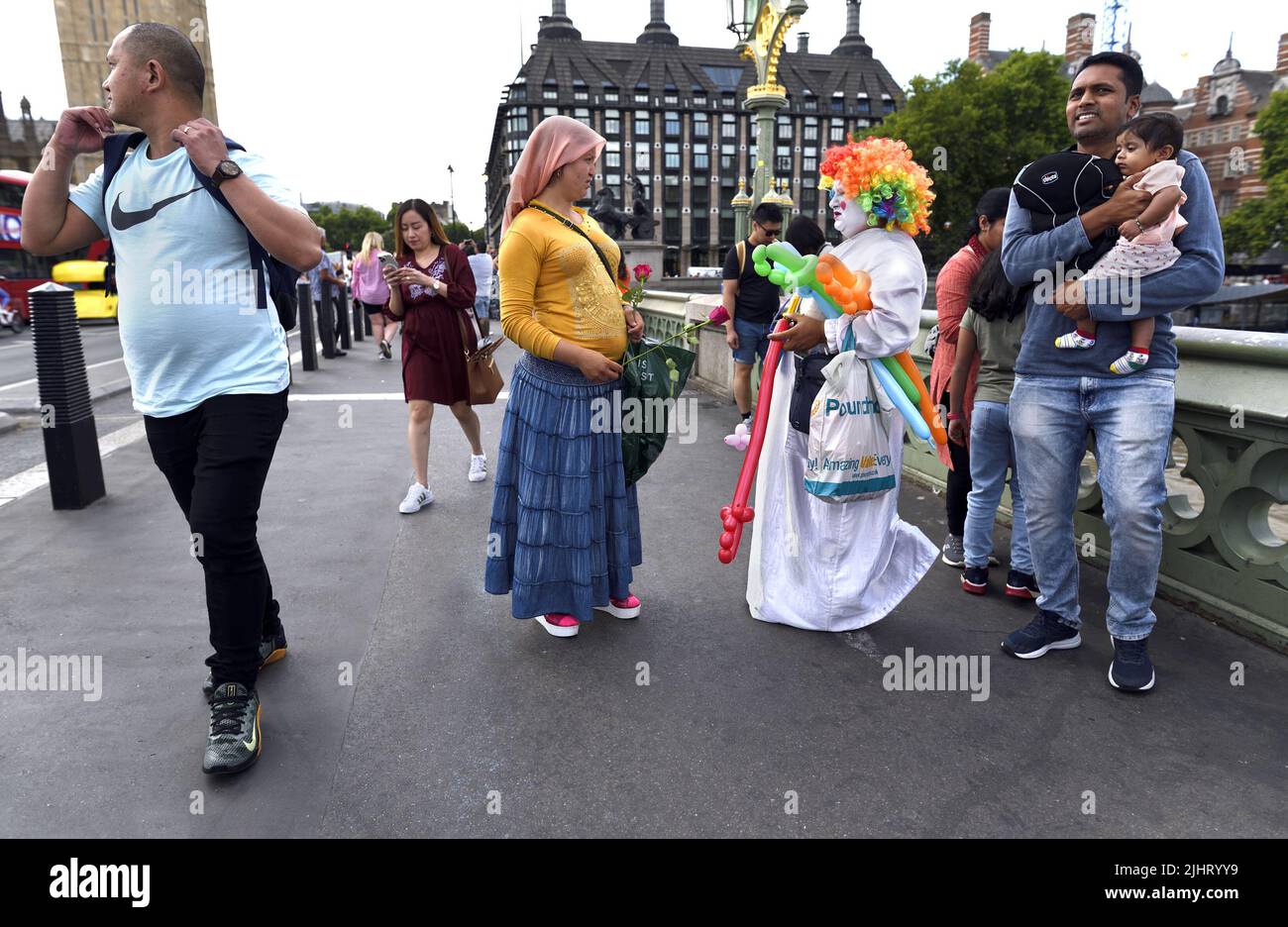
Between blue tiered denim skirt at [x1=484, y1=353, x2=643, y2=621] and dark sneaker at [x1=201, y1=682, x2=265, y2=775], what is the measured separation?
3.50 feet

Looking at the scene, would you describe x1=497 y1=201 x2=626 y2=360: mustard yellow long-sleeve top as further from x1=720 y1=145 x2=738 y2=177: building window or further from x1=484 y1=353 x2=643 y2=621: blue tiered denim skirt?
x1=720 y1=145 x2=738 y2=177: building window

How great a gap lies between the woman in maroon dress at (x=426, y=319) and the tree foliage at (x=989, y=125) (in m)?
36.9

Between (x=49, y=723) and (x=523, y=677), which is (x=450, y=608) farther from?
(x=49, y=723)

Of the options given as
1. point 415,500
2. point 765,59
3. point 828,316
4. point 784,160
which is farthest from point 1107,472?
point 784,160

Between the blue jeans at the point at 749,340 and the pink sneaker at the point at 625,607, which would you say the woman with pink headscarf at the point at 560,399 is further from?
the blue jeans at the point at 749,340

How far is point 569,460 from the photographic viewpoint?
10.7 feet

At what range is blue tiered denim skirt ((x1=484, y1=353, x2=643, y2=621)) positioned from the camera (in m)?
3.26

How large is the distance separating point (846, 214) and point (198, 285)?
2292mm

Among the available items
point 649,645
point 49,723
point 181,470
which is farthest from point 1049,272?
point 49,723

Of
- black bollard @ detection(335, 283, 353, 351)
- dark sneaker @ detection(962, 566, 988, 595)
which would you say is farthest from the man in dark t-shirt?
black bollard @ detection(335, 283, 353, 351)

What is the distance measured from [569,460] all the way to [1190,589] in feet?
9.19

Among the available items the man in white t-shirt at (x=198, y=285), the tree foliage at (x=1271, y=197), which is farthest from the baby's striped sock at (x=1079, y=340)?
the tree foliage at (x=1271, y=197)
